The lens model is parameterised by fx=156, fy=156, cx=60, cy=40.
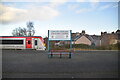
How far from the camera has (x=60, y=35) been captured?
1664cm

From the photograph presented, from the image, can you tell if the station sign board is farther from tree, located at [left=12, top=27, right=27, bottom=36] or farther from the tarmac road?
tree, located at [left=12, top=27, right=27, bottom=36]

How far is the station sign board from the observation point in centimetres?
1658

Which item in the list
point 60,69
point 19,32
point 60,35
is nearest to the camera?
point 60,69

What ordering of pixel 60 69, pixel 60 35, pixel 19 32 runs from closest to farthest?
pixel 60 69 → pixel 60 35 → pixel 19 32

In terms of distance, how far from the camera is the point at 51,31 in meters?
16.7

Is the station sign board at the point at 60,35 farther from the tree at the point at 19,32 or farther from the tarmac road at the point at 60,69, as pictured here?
the tree at the point at 19,32

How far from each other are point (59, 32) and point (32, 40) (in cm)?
1469

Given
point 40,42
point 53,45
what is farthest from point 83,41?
point 40,42

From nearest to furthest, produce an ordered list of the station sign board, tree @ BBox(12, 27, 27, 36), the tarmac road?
the tarmac road → the station sign board → tree @ BBox(12, 27, 27, 36)

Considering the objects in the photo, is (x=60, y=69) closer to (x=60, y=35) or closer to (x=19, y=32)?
(x=60, y=35)

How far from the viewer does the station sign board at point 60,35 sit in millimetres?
16578

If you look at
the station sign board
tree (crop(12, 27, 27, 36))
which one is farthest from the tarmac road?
tree (crop(12, 27, 27, 36))

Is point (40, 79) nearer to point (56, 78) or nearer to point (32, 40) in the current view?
point (56, 78)

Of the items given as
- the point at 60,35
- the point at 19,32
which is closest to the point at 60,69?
the point at 60,35
